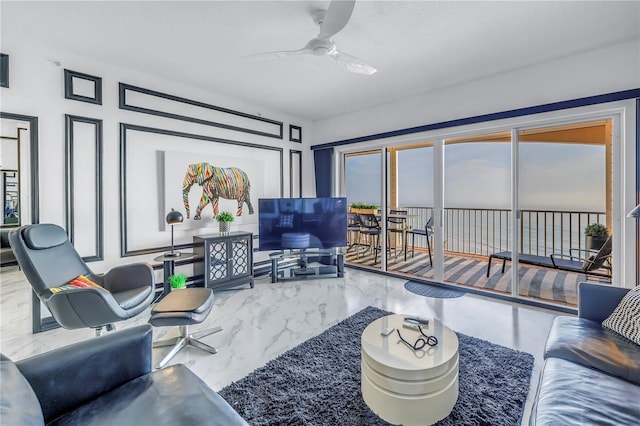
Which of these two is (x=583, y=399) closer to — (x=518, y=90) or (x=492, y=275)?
(x=518, y=90)

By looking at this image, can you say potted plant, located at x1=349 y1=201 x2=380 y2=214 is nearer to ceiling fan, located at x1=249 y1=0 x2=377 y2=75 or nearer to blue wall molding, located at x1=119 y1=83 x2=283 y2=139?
blue wall molding, located at x1=119 y1=83 x2=283 y2=139

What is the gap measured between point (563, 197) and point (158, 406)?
3991 mm

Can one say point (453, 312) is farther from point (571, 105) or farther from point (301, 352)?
point (571, 105)

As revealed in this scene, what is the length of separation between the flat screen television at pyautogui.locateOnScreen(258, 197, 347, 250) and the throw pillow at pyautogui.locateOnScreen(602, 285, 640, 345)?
2915 millimetres

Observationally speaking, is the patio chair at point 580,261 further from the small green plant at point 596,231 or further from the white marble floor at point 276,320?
the white marble floor at point 276,320

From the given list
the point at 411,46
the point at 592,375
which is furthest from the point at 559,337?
the point at 411,46

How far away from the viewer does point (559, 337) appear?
1650 mm

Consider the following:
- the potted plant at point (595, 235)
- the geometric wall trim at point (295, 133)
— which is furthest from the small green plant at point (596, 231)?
the geometric wall trim at point (295, 133)

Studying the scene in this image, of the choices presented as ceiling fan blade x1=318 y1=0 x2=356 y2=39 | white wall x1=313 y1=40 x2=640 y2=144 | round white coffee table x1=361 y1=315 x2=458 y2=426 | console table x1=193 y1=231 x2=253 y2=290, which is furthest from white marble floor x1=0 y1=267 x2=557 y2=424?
ceiling fan blade x1=318 y1=0 x2=356 y2=39

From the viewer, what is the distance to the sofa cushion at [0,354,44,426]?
85 cm

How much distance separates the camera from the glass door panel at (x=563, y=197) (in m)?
2.96

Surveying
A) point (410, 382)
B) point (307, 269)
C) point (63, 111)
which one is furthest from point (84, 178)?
point (410, 382)

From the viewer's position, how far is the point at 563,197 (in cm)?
318

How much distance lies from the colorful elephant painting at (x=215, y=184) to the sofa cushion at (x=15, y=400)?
8.91ft
